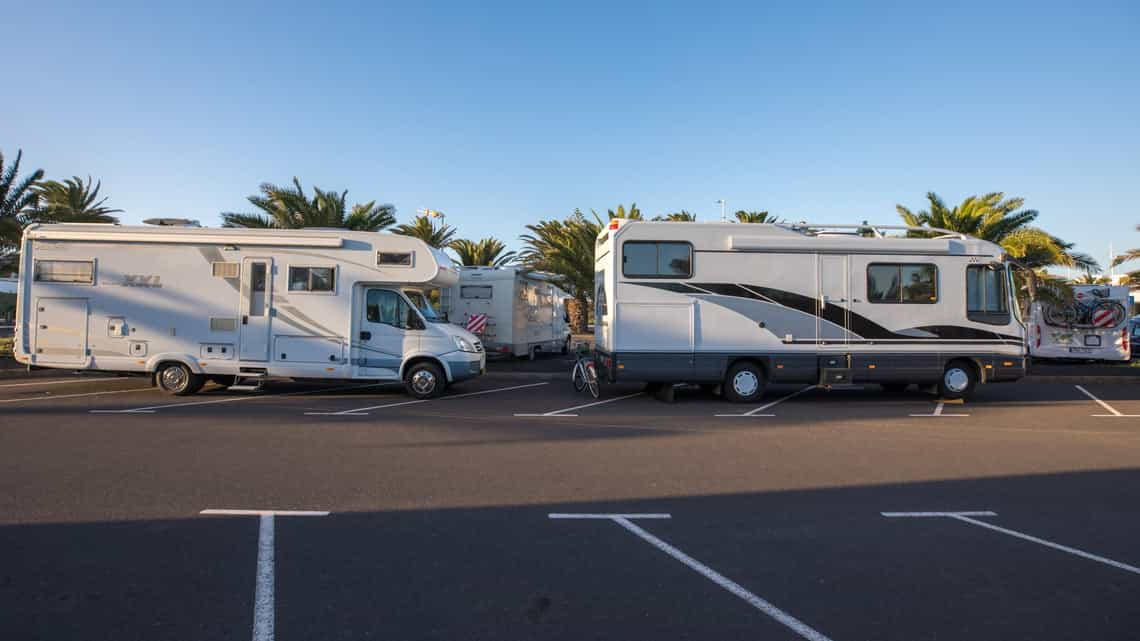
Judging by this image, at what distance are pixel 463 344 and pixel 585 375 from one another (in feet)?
8.51

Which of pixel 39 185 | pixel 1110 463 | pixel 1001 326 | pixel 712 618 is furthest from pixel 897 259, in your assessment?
pixel 39 185

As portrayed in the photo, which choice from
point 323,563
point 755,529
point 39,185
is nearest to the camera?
point 323,563

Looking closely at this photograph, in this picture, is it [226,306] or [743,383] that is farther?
[743,383]

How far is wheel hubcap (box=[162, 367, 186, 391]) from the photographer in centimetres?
Result: 1400

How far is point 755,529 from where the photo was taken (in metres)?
5.77

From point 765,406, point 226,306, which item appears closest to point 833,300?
point 765,406

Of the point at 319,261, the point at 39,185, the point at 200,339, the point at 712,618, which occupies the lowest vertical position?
the point at 712,618

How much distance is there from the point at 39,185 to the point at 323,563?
27.5 metres

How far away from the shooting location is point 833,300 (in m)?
14.3

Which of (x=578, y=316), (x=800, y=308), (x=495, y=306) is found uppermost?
(x=578, y=316)

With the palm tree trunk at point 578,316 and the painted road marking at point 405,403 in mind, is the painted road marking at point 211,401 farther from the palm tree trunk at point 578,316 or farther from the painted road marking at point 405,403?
the palm tree trunk at point 578,316

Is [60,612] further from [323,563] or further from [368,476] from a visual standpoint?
[368,476]

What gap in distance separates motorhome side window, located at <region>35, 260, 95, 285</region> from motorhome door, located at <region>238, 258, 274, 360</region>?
2841 mm

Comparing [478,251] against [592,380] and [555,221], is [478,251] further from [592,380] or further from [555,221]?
[592,380]
